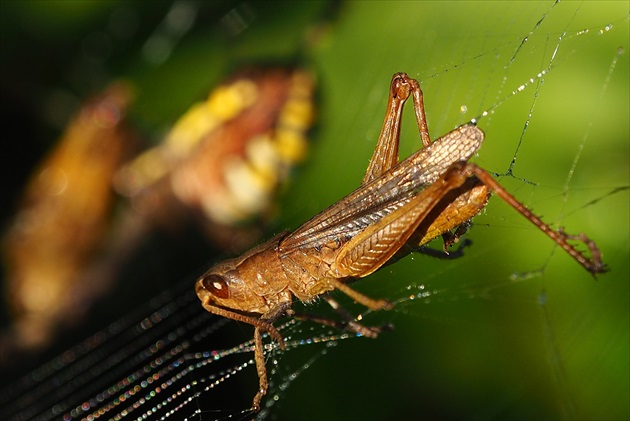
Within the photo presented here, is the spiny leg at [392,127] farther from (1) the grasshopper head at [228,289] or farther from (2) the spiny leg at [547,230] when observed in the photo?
(1) the grasshopper head at [228,289]

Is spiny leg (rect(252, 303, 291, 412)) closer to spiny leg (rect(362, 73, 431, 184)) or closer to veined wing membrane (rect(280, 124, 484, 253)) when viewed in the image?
veined wing membrane (rect(280, 124, 484, 253))

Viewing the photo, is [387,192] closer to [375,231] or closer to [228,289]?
[375,231]

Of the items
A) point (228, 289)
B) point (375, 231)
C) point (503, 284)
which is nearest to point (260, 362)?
point (228, 289)

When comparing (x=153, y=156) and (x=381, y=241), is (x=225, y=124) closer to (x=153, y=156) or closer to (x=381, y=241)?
(x=153, y=156)

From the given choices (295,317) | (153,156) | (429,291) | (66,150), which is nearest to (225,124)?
(153,156)

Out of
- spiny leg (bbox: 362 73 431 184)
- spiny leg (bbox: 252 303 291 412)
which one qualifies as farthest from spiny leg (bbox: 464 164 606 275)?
spiny leg (bbox: 252 303 291 412)

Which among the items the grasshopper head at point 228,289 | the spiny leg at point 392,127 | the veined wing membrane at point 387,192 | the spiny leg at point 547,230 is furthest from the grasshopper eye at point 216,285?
the spiny leg at point 547,230
